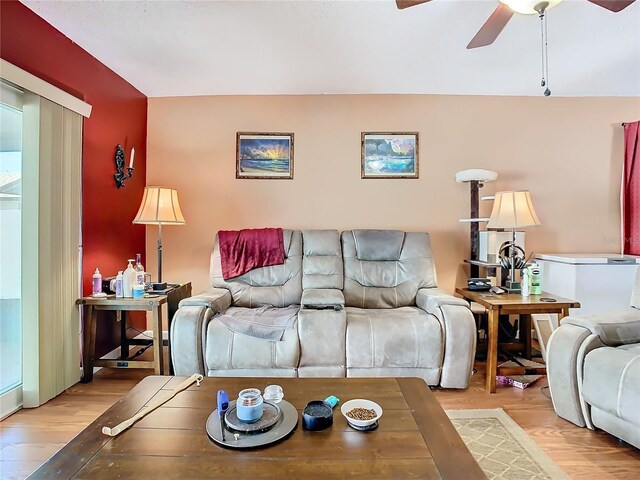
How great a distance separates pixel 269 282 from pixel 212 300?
567 millimetres

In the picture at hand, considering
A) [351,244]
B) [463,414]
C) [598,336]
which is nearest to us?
[598,336]

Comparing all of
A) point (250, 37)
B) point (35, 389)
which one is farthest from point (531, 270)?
point (35, 389)

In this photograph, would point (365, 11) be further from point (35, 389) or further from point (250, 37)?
point (35, 389)

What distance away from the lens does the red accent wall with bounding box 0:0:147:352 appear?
2.03 m

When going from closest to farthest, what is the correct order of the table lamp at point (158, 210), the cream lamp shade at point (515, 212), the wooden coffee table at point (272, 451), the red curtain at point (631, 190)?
the wooden coffee table at point (272, 451) → the cream lamp shade at point (515, 212) → the table lamp at point (158, 210) → the red curtain at point (631, 190)

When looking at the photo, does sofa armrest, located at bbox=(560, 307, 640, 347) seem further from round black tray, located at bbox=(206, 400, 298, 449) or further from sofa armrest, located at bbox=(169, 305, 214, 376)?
sofa armrest, located at bbox=(169, 305, 214, 376)

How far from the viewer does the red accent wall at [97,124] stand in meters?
2.03

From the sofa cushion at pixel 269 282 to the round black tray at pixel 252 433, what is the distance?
1.60 metres

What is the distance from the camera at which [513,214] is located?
256 centimetres

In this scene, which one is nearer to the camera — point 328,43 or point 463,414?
point 463,414

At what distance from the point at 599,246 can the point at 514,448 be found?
2.51 metres

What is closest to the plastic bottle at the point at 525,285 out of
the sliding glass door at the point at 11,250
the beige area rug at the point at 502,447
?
the beige area rug at the point at 502,447

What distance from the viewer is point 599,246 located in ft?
10.8

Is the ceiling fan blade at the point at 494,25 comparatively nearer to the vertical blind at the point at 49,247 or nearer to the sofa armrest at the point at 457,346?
the sofa armrest at the point at 457,346
